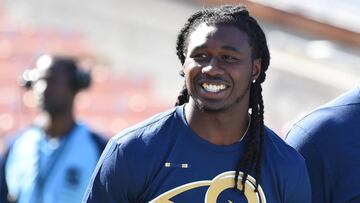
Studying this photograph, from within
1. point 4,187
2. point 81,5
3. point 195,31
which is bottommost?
point 4,187

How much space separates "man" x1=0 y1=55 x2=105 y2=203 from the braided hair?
2346 mm

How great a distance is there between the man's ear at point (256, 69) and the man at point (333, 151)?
1.21ft

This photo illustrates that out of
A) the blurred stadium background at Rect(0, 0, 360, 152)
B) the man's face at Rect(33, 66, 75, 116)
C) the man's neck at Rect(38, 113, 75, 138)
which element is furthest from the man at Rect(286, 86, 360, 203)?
the blurred stadium background at Rect(0, 0, 360, 152)

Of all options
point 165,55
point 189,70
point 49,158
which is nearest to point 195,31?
point 189,70

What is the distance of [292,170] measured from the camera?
2.98 meters

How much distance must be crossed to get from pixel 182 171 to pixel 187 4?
18.7 ft

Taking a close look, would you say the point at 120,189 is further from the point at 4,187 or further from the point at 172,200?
the point at 4,187

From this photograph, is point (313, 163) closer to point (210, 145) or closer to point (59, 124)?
point (210, 145)

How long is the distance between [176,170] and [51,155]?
2590 millimetres

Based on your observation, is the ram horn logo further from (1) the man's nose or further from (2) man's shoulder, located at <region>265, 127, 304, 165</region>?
(1) the man's nose

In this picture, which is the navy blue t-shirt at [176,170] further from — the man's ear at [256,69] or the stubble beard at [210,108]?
the man's ear at [256,69]

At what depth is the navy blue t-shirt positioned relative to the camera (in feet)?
9.34

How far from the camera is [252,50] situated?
9.71 feet

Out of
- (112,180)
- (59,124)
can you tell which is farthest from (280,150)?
(59,124)
